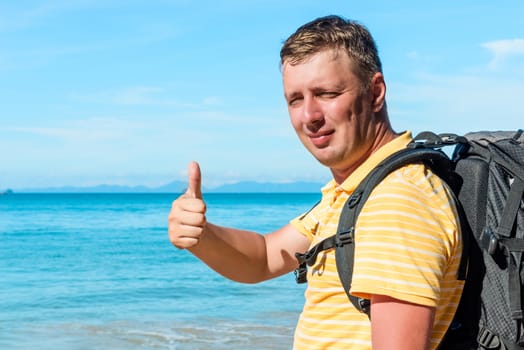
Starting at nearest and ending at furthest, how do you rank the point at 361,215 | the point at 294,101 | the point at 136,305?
the point at 361,215
the point at 294,101
the point at 136,305

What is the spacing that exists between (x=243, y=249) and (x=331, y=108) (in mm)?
855

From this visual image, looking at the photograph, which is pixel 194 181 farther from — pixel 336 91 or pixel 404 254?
pixel 404 254

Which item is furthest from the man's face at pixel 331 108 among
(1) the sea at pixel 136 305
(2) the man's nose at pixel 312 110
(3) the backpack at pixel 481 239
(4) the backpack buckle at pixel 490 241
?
(1) the sea at pixel 136 305

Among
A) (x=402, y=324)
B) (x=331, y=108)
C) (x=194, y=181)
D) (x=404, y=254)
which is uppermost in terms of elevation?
(x=331, y=108)

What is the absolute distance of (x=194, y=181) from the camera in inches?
93.0

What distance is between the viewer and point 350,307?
2092 millimetres

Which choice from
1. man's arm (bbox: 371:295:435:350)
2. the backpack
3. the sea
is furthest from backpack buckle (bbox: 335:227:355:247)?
the sea

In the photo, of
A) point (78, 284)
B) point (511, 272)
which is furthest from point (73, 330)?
point (511, 272)

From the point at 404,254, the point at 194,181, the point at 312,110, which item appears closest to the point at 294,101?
the point at 312,110

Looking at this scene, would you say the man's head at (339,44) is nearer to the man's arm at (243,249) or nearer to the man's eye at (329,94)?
the man's eye at (329,94)

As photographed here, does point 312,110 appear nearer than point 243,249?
Yes

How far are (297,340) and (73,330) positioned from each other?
876 centimetres

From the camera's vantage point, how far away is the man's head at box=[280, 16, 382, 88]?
217cm

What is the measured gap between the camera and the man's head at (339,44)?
2168mm
